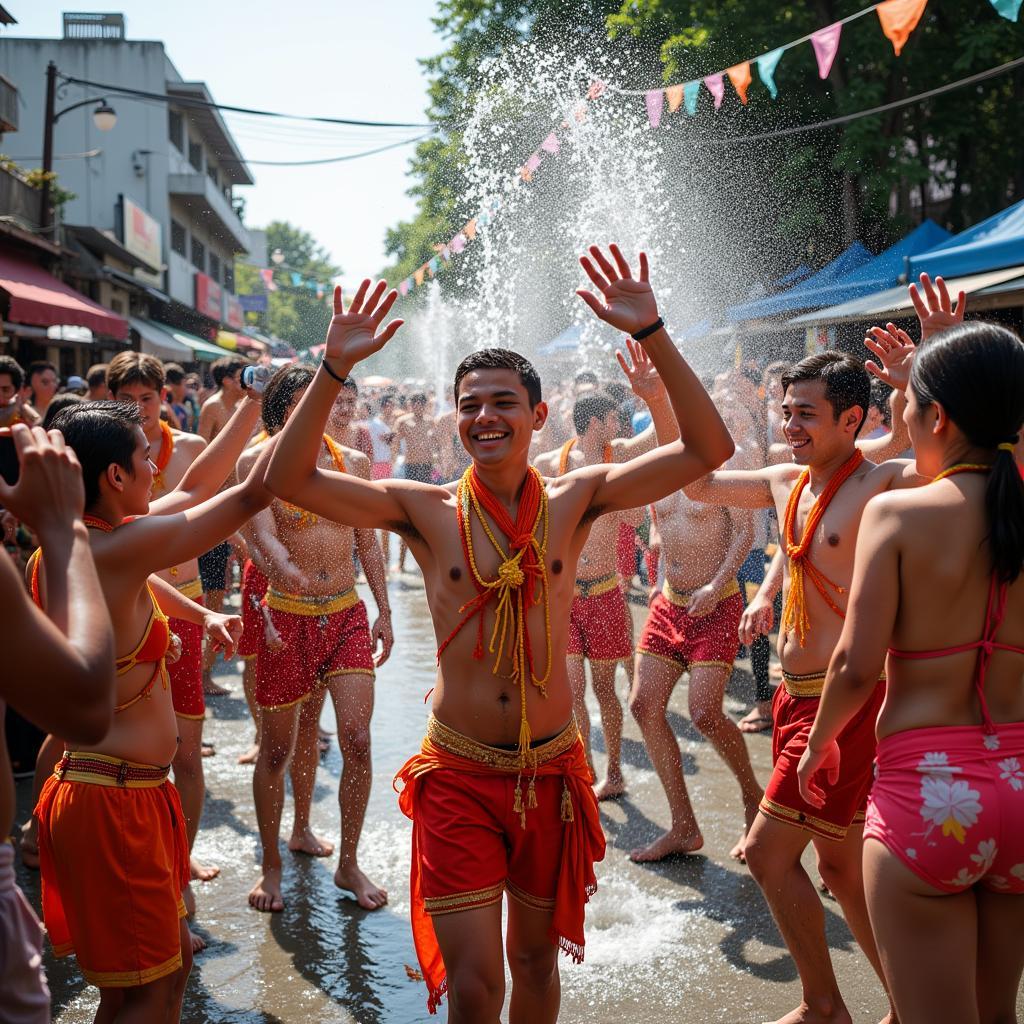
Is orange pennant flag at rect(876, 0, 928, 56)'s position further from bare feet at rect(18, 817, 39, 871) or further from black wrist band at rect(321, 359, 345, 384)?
bare feet at rect(18, 817, 39, 871)

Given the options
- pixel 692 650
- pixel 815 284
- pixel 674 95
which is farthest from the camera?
pixel 815 284

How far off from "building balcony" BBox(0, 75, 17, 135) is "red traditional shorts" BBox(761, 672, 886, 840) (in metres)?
19.2

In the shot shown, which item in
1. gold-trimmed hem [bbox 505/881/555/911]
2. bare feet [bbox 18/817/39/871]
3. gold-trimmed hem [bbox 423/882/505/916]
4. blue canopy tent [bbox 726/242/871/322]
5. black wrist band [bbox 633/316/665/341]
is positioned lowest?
bare feet [bbox 18/817/39/871]

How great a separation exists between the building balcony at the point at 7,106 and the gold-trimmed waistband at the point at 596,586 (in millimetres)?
16835

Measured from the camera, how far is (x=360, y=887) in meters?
4.99

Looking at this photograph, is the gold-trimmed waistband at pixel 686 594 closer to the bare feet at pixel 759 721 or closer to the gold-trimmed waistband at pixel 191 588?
the bare feet at pixel 759 721

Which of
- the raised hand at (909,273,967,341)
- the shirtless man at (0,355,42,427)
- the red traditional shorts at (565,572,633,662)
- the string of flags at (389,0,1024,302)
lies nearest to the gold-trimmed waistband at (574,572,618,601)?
the red traditional shorts at (565,572,633,662)

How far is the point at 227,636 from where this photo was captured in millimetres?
3861

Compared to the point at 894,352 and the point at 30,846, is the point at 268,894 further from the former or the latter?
the point at 894,352

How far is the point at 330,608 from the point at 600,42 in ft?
67.4

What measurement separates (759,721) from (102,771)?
5.22 m

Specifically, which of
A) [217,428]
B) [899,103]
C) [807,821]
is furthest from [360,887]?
[899,103]

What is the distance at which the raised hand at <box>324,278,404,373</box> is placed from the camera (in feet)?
10.4

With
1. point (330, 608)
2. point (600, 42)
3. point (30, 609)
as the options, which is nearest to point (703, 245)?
point (600, 42)
